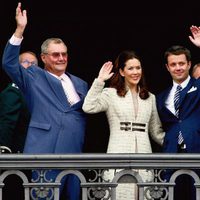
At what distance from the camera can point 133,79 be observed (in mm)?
15117

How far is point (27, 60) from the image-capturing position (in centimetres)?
1562

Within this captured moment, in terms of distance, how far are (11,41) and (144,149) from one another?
1817 mm

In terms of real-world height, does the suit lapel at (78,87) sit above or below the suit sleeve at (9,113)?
above

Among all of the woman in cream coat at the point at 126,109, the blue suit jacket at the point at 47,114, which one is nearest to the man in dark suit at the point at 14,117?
the blue suit jacket at the point at 47,114

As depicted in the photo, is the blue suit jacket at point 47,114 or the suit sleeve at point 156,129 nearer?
the blue suit jacket at point 47,114

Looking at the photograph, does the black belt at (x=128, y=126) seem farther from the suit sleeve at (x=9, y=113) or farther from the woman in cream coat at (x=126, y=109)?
the suit sleeve at (x=9, y=113)

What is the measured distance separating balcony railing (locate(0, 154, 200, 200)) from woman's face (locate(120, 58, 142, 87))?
136cm

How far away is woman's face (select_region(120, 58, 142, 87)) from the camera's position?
15.1 metres

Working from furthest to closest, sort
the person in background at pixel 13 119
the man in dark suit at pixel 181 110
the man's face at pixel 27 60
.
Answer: the man's face at pixel 27 60, the person in background at pixel 13 119, the man in dark suit at pixel 181 110

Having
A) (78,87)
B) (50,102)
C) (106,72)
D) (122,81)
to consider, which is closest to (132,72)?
(122,81)

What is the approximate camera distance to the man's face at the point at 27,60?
15.6 m

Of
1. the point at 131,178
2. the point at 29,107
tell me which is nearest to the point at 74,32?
the point at 29,107

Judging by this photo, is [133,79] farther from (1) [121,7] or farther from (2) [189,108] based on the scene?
(1) [121,7]

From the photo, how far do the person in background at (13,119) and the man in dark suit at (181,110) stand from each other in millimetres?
1490
